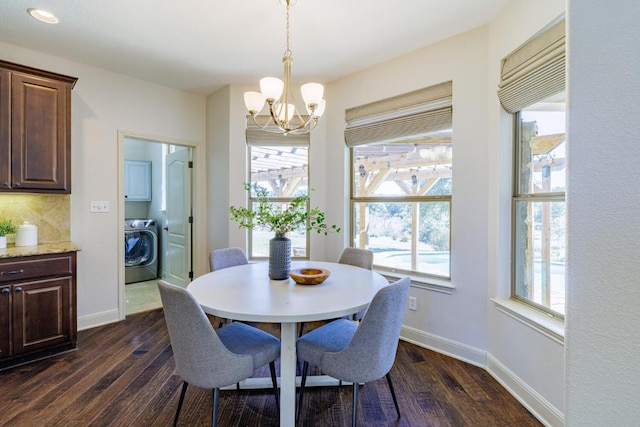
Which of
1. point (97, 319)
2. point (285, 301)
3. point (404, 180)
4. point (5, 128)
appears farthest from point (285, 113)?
point (97, 319)

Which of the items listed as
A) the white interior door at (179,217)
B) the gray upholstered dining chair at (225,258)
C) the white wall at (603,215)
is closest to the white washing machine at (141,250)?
the white interior door at (179,217)

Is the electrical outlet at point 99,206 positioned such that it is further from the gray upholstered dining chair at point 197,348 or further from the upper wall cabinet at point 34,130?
the gray upholstered dining chair at point 197,348

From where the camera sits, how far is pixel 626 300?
0.56 metres

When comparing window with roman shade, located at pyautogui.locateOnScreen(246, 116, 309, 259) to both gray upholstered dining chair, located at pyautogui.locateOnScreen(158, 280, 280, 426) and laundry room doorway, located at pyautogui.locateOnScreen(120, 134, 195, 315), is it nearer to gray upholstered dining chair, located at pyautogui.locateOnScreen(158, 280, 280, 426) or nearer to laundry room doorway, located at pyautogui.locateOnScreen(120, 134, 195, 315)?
laundry room doorway, located at pyautogui.locateOnScreen(120, 134, 195, 315)

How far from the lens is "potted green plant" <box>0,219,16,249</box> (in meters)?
2.49

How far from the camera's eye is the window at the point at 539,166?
5.91 feet

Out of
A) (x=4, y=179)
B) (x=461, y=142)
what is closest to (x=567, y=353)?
(x=461, y=142)

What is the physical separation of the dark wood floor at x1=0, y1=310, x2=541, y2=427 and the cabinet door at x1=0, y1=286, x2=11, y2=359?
172 millimetres

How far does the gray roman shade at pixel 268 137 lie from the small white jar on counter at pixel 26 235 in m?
2.15

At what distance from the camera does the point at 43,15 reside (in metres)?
2.26

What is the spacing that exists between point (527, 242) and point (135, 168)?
5.48 m

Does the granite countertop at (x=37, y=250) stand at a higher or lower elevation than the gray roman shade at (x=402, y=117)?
lower

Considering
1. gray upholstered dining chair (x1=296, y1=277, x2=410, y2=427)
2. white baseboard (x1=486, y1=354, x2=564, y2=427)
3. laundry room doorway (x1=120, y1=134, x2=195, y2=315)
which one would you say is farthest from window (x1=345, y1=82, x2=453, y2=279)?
laundry room doorway (x1=120, y1=134, x2=195, y2=315)

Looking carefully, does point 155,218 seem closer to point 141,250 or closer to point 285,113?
point 141,250
